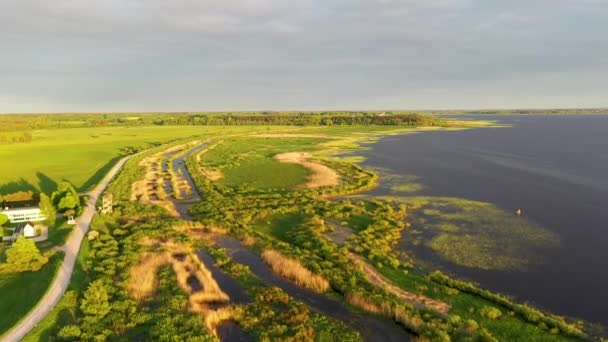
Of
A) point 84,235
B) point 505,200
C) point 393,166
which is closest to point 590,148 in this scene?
point 393,166

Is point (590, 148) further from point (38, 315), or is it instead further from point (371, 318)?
point (38, 315)

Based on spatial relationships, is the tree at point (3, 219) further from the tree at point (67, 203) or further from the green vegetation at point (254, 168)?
the green vegetation at point (254, 168)

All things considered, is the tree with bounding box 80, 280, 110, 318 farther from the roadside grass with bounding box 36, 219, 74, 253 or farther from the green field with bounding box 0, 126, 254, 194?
the green field with bounding box 0, 126, 254, 194

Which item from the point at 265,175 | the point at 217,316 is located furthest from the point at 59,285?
the point at 265,175

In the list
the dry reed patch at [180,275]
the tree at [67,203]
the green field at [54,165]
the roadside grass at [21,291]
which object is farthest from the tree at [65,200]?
the roadside grass at [21,291]

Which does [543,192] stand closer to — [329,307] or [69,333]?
[329,307]

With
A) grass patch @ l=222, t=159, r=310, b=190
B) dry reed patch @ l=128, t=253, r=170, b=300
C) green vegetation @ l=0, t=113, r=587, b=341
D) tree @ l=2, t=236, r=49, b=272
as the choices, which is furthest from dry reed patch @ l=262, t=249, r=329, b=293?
grass patch @ l=222, t=159, r=310, b=190
